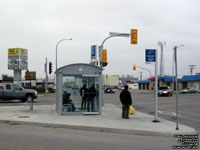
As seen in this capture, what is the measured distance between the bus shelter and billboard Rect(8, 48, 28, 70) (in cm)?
4477

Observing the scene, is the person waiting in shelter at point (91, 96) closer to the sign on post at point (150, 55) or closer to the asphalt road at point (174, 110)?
the sign on post at point (150, 55)

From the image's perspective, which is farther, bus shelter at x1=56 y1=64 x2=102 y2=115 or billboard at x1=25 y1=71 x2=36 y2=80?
billboard at x1=25 y1=71 x2=36 y2=80

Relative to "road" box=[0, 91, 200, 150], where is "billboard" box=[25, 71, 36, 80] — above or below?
above

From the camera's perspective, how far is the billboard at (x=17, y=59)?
181 feet

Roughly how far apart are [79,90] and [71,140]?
5812mm

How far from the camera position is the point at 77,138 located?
817 centimetres

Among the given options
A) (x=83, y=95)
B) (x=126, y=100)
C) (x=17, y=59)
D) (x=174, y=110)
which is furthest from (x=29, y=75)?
(x=126, y=100)

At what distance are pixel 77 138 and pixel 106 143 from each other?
1.16 metres

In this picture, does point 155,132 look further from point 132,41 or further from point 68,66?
point 132,41

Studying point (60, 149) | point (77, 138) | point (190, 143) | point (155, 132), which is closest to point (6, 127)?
point (77, 138)

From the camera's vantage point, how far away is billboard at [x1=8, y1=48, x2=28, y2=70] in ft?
181

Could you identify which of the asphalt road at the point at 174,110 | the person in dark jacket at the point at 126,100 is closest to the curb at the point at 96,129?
the asphalt road at the point at 174,110

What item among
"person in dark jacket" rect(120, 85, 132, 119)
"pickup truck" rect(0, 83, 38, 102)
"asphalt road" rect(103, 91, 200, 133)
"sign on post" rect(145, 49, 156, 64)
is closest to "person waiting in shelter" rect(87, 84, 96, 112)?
"person in dark jacket" rect(120, 85, 132, 119)

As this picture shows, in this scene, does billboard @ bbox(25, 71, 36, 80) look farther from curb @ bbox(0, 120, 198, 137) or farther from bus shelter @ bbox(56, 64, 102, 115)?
curb @ bbox(0, 120, 198, 137)
